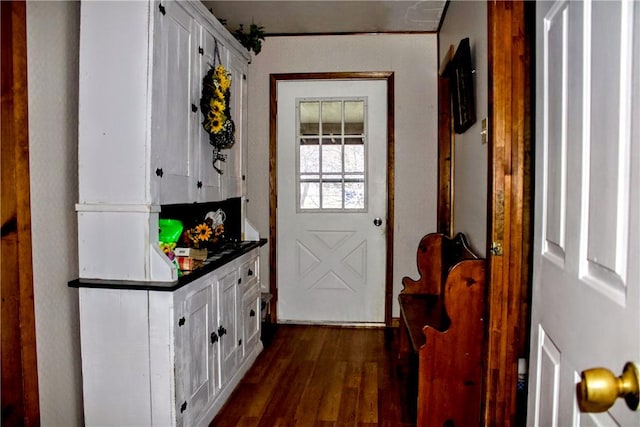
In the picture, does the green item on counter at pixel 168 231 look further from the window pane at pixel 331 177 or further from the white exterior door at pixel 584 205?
the window pane at pixel 331 177

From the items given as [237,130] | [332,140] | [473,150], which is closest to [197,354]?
[237,130]

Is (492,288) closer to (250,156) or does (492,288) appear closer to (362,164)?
(362,164)

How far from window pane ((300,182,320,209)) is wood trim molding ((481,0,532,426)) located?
8.27 feet

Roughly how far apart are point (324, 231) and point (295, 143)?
807 millimetres

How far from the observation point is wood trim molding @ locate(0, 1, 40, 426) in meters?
1.70

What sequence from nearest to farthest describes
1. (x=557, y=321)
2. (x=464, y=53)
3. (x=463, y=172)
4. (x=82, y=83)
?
(x=557, y=321) < (x=82, y=83) < (x=464, y=53) < (x=463, y=172)

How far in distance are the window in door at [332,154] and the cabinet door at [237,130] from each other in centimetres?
87

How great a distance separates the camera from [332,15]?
11.7 feet

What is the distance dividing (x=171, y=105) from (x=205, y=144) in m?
0.45

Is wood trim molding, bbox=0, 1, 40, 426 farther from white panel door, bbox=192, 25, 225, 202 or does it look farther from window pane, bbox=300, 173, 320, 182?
window pane, bbox=300, 173, 320, 182

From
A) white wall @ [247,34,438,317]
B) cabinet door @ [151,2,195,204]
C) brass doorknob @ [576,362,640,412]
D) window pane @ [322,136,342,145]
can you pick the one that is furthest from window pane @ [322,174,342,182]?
brass doorknob @ [576,362,640,412]

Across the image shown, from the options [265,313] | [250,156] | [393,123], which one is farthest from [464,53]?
[265,313]

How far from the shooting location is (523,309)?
6.79 feet

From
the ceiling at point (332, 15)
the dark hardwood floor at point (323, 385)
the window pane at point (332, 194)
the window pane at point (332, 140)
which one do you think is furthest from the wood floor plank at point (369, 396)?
the ceiling at point (332, 15)
